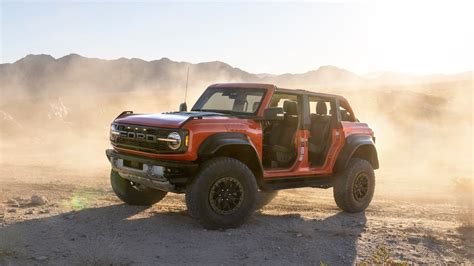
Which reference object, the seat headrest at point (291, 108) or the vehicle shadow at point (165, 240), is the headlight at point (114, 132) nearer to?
the vehicle shadow at point (165, 240)

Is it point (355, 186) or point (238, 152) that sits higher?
point (238, 152)

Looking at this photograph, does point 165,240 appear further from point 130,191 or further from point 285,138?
point 285,138

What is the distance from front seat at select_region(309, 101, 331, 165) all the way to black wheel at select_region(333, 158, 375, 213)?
55cm

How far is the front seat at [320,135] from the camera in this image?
337 inches

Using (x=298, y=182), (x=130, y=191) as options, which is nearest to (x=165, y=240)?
(x=130, y=191)

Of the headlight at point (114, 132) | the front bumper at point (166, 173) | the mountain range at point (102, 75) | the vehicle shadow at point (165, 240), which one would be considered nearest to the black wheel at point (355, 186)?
the vehicle shadow at point (165, 240)

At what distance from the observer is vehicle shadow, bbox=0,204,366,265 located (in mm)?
6023

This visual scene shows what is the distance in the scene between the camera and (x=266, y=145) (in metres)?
8.08

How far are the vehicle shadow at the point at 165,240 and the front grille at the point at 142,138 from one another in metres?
1.12

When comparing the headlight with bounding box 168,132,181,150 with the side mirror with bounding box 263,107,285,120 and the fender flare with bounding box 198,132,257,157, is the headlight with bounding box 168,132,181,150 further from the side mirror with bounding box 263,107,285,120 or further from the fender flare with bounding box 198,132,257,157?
the side mirror with bounding box 263,107,285,120

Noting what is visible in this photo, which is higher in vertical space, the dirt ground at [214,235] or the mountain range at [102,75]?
the mountain range at [102,75]

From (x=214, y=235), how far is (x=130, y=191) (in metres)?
2.13

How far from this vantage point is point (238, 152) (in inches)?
286

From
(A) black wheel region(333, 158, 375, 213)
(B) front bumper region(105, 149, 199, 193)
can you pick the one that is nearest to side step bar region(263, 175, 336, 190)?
(A) black wheel region(333, 158, 375, 213)
